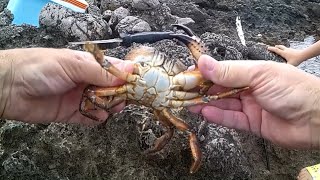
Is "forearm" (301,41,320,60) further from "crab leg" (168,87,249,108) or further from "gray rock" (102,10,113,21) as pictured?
"crab leg" (168,87,249,108)

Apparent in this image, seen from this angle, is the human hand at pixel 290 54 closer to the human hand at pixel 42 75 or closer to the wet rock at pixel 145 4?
the wet rock at pixel 145 4

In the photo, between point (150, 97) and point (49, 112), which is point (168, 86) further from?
point (49, 112)

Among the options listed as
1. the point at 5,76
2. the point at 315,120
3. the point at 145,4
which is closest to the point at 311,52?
the point at 145,4

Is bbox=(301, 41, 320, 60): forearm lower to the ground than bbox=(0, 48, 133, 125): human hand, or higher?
lower

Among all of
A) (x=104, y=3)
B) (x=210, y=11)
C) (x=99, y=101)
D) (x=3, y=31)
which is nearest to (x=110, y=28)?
(x=104, y=3)

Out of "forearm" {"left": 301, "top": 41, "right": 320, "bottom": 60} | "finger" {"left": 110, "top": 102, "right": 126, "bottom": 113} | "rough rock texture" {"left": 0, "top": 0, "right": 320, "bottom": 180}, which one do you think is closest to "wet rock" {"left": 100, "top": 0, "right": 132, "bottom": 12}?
"rough rock texture" {"left": 0, "top": 0, "right": 320, "bottom": 180}

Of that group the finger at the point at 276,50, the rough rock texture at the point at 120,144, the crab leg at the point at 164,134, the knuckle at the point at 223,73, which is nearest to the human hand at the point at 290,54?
the finger at the point at 276,50

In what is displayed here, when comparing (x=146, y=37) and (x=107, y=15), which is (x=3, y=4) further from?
(x=146, y=37)
